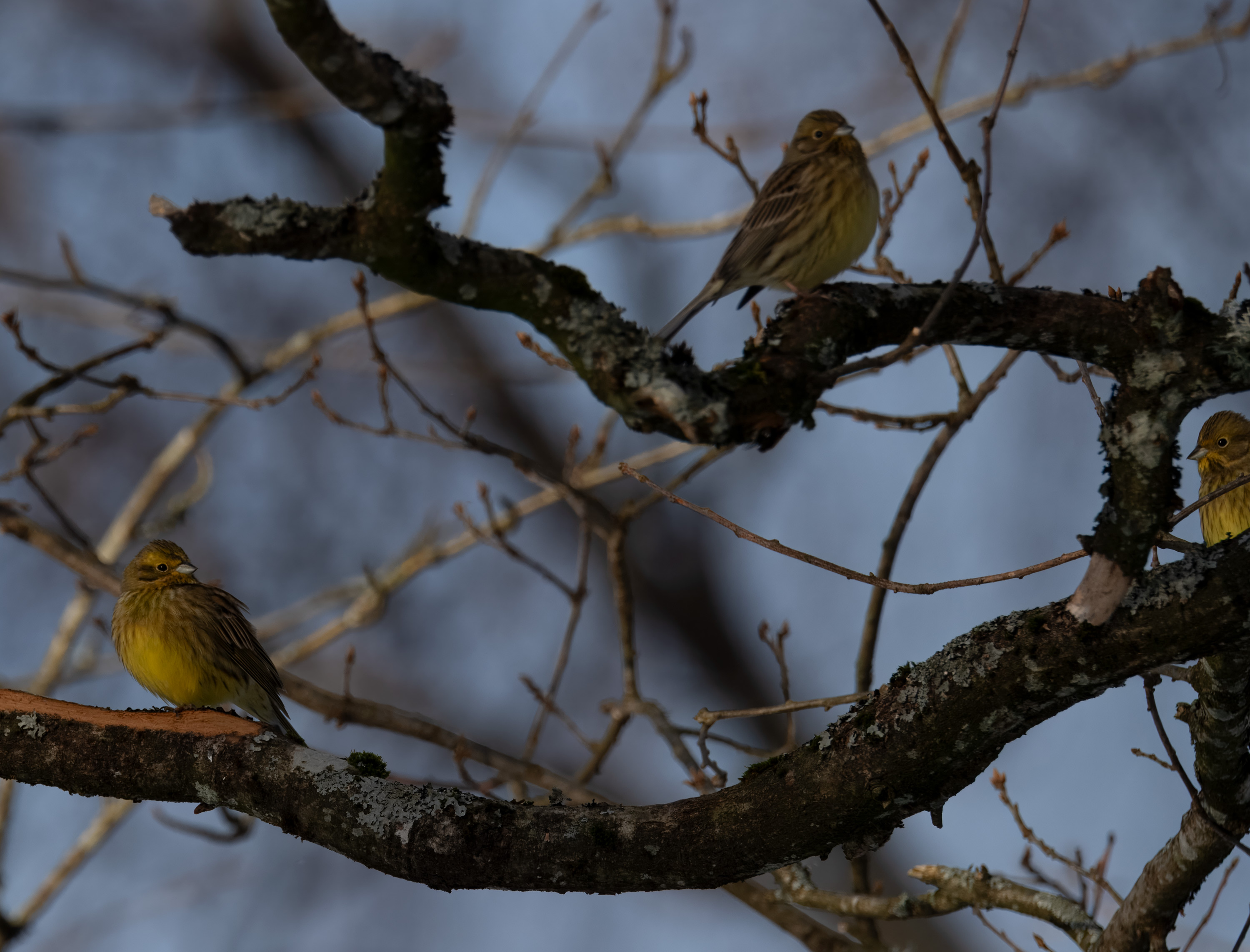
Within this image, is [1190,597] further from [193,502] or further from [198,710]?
[193,502]

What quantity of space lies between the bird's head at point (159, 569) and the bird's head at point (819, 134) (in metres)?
3.87

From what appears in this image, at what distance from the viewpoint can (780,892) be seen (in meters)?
4.53

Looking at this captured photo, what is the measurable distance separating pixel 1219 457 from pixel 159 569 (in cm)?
537

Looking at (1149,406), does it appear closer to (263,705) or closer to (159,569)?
(263,705)

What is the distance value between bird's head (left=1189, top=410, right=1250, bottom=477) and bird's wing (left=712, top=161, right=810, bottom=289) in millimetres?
2471

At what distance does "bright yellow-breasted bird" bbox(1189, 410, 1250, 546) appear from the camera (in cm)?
547

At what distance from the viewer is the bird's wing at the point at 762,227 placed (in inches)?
222

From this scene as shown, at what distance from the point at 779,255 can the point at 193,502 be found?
409 centimetres

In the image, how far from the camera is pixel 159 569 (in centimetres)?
522

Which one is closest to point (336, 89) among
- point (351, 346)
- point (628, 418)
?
point (628, 418)

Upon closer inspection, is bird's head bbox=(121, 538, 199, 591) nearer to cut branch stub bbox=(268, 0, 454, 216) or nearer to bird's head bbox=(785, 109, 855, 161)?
cut branch stub bbox=(268, 0, 454, 216)


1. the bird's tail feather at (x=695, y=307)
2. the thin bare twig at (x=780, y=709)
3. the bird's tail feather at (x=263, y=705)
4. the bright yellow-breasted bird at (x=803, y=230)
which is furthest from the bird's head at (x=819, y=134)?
the bird's tail feather at (x=263, y=705)

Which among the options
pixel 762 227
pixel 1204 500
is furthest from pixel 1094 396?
pixel 762 227

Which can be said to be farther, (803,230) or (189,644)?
(803,230)
